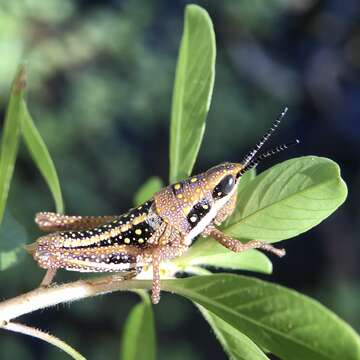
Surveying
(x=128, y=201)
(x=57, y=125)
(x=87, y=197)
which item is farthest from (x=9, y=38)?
(x=128, y=201)

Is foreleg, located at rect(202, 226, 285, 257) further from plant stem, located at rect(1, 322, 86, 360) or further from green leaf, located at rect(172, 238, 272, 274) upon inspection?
plant stem, located at rect(1, 322, 86, 360)

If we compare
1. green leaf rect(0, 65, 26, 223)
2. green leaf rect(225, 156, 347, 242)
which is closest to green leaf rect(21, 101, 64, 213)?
green leaf rect(0, 65, 26, 223)

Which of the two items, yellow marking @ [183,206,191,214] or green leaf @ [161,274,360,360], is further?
yellow marking @ [183,206,191,214]

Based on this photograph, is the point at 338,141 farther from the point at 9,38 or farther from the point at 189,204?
the point at 189,204

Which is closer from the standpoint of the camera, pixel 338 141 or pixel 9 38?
pixel 9 38

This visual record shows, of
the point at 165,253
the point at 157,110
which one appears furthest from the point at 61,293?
the point at 157,110

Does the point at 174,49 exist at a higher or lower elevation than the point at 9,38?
higher
